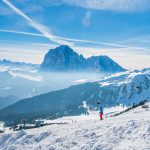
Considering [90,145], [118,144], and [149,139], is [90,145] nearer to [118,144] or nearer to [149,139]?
[118,144]

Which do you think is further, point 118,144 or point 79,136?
point 79,136

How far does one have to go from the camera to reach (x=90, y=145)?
42.5 meters

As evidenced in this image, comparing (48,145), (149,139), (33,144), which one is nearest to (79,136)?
(48,145)

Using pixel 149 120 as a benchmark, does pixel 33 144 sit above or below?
below

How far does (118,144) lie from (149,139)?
3610 millimetres

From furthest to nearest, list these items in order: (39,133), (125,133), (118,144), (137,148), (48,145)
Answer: (39,133) < (48,145) < (125,133) < (118,144) < (137,148)

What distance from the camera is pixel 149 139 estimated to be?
39.3 metres

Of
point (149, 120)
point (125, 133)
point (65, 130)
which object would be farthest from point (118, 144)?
point (65, 130)

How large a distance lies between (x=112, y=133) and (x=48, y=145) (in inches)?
336

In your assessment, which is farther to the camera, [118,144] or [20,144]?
[20,144]

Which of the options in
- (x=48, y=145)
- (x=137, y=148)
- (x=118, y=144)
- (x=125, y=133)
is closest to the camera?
(x=137, y=148)

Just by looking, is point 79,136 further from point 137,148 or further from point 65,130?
point 137,148

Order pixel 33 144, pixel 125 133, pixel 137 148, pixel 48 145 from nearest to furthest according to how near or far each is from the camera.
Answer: pixel 137 148 < pixel 125 133 < pixel 48 145 < pixel 33 144

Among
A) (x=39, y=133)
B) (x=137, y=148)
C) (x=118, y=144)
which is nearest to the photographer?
(x=137, y=148)
